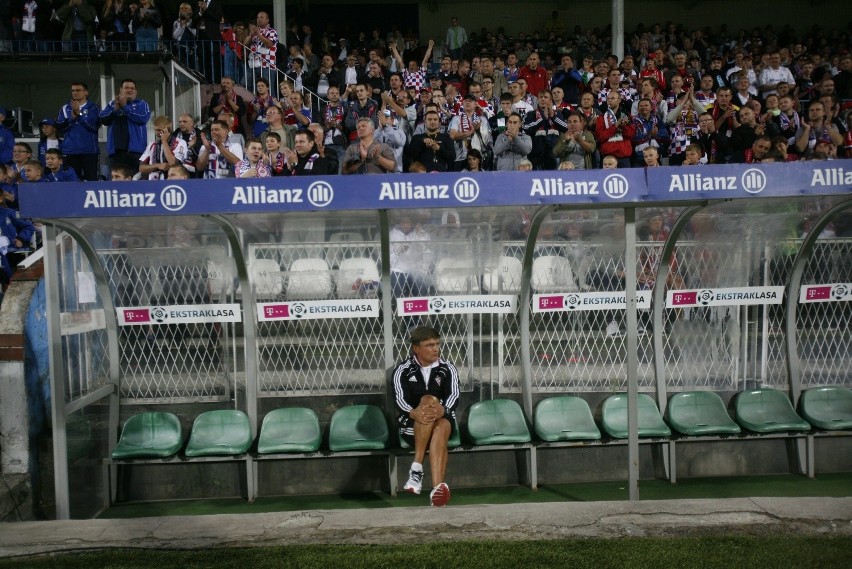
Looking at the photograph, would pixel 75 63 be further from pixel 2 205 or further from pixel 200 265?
pixel 200 265

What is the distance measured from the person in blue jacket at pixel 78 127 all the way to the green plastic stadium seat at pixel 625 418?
7.07m

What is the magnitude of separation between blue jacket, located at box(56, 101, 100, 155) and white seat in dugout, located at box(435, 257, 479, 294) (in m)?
5.51

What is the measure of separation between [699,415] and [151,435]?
477 cm

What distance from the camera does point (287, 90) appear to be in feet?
35.2

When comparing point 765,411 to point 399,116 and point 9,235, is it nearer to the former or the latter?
point 399,116

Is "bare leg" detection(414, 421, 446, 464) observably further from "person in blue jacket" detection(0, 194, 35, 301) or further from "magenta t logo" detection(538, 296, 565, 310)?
"person in blue jacket" detection(0, 194, 35, 301)

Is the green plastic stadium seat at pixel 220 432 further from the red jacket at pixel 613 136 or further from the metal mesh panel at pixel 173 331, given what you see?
the red jacket at pixel 613 136

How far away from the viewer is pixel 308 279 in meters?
6.67

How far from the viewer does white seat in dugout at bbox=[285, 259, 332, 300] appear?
6.66 metres

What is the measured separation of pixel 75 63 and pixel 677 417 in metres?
11.2

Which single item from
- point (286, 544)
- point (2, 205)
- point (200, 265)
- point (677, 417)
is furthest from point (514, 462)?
point (2, 205)

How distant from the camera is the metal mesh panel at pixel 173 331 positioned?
21.6 ft

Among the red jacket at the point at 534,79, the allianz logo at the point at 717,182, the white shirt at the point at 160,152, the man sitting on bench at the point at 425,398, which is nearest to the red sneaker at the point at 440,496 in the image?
the man sitting on bench at the point at 425,398

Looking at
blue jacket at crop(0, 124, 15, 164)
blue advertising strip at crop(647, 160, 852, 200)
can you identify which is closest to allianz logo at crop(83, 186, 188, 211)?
blue advertising strip at crop(647, 160, 852, 200)
